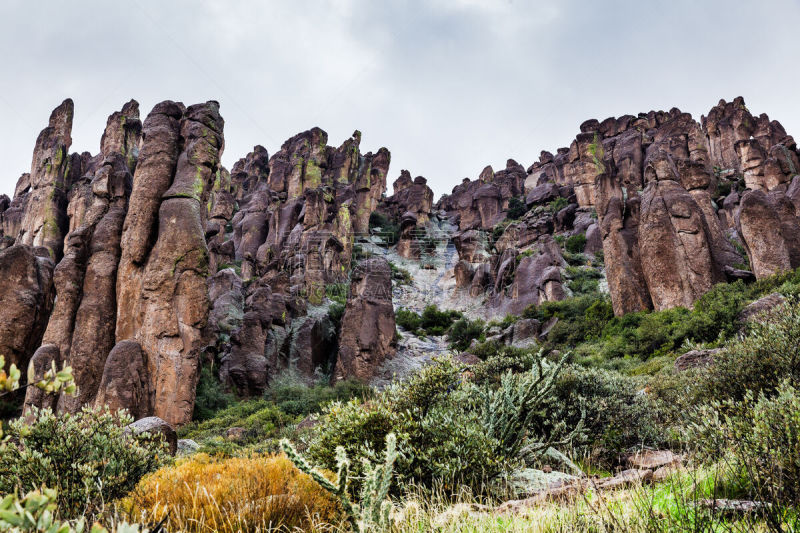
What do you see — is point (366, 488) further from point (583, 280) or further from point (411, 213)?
point (411, 213)

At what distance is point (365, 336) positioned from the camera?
2538 centimetres

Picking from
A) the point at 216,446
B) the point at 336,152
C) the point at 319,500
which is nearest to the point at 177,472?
the point at 319,500

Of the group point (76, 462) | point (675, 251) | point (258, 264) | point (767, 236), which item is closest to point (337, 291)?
point (258, 264)

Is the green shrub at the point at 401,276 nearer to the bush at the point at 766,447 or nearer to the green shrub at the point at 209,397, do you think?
the green shrub at the point at 209,397

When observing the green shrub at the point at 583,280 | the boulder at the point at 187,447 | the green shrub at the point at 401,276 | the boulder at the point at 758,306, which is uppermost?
the green shrub at the point at 401,276

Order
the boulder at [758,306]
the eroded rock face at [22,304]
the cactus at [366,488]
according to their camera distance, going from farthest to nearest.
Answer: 1. the eroded rock face at [22,304]
2. the boulder at [758,306]
3. the cactus at [366,488]

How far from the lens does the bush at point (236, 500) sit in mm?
3512

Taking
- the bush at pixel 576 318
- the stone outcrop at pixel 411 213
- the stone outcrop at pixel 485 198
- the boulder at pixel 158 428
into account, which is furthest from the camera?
the stone outcrop at pixel 485 198

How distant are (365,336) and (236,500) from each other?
21.8 metres

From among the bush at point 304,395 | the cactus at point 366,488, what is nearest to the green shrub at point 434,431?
the cactus at point 366,488

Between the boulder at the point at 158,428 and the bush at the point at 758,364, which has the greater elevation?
the bush at the point at 758,364

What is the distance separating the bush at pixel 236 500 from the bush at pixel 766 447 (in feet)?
10.5

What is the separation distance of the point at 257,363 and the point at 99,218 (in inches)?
369

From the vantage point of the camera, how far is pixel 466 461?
5.02 m
